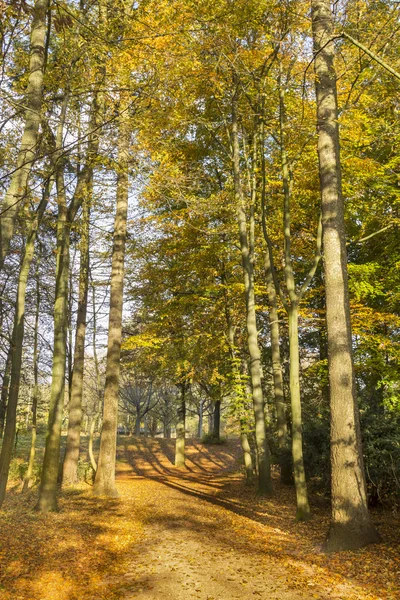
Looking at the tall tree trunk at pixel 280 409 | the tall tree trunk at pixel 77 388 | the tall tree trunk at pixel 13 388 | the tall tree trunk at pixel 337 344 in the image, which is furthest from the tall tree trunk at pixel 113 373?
the tall tree trunk at pixel 337 344

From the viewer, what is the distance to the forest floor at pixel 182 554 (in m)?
4.96

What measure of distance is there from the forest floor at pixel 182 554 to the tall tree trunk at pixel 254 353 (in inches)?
29.8

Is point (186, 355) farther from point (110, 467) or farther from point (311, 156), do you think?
point (311, 156)

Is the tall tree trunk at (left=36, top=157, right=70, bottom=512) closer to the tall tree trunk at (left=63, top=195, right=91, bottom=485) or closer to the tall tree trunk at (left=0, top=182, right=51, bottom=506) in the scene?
the tall tree trunk at (left=0, top=182, right=51, bottom=506)

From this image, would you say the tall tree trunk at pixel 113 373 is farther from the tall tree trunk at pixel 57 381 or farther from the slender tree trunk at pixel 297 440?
the slender tree trunk at pixel 297 440

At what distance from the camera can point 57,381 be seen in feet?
31.8

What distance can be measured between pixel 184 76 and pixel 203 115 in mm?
5812

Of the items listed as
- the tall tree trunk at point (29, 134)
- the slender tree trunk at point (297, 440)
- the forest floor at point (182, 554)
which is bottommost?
the forest floor at point (182, 554)

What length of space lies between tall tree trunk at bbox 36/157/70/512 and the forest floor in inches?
20.6

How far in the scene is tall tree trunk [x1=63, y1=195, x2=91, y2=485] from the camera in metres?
13.2

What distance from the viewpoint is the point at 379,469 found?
28.4ft

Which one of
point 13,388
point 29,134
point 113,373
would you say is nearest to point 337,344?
point 29,134

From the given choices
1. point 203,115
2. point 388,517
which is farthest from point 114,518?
point 203,115

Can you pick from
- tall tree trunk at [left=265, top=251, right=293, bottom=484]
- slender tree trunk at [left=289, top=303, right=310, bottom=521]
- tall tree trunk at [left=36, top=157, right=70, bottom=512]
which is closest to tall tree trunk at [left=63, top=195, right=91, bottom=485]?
tall tree trunk at [left=36, top=157, right=70, bottom=512]
